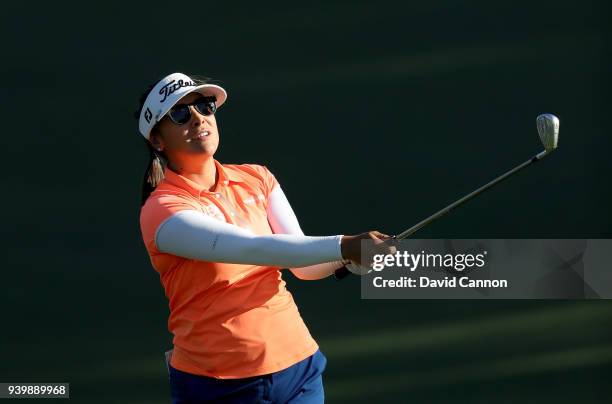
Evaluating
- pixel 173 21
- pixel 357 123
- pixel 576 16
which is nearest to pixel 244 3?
pixel 173 21

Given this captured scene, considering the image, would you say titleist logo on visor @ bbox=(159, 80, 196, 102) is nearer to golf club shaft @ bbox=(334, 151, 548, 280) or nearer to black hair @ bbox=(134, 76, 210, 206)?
black hair @ bbox=(134, 76, 210, 206)

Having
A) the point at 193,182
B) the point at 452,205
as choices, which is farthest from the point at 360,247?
the point at 193,182

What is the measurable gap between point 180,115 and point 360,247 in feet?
2.03

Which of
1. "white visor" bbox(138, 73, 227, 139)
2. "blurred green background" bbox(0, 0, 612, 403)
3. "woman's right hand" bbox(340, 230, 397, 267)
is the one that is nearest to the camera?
"woman's right hand" bbox(340, 230, 397, 267)

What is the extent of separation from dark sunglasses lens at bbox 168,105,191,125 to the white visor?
0.03m

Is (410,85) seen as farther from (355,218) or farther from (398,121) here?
(355,218)

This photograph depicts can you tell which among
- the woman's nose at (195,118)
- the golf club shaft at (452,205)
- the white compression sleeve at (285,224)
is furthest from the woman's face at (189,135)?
the golf club shaft at (452,205)

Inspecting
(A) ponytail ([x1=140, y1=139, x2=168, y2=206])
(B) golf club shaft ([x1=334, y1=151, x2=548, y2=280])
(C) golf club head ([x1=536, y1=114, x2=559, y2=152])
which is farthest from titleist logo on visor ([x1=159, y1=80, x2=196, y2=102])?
(C) golf club head ([x1=536, y1=114, x2=559, y2=152])

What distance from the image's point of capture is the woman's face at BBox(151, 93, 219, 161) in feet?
9.59

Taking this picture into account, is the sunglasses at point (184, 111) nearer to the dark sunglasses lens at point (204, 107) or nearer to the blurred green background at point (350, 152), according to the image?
the dark sunglasses lens at point (204, 107)

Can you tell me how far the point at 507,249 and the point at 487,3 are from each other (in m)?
0.88

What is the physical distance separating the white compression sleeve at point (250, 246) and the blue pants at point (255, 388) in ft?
1.02

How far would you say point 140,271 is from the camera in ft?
14.1

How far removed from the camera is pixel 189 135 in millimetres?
2922
